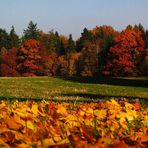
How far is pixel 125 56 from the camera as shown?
85688 millimetres

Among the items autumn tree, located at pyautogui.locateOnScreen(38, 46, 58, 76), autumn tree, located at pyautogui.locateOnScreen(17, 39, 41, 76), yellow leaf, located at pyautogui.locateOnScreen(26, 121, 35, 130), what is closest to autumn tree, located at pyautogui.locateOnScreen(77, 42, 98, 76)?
autumn tree, located at pyautogui.locateOnScreen(38, 46, 58, 76)

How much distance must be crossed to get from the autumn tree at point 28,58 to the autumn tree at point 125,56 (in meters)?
16.8

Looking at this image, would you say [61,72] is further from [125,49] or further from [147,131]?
[147,131]

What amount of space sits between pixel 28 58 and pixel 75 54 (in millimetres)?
9295

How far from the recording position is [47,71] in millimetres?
100875

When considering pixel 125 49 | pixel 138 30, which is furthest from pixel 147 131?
pixel 138 30

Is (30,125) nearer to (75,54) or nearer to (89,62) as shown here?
(89,62)

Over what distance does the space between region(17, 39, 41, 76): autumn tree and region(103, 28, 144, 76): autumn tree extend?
16.8 m

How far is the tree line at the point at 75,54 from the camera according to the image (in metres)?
86.1

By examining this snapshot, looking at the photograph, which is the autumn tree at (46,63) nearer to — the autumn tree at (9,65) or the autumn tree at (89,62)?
the autumn tree at (9,65)

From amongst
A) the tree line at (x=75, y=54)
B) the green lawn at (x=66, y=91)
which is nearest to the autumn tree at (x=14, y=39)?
the tree line at (x=75, y=54)

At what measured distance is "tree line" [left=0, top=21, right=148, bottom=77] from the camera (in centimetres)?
8606

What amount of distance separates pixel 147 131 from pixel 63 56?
96614mm

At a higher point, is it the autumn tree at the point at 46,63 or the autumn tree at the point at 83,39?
the autumn tree at the point at 83,39
